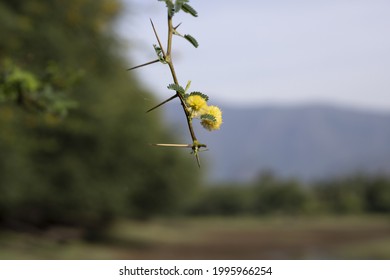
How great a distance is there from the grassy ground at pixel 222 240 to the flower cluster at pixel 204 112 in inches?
782

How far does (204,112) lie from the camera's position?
1310 millimetres

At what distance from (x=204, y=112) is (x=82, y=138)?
72.8 ft

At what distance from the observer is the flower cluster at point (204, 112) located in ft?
4.26

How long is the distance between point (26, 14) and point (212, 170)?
46.0 feet

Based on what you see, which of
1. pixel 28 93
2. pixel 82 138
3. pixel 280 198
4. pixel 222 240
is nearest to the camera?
pixel 28 93

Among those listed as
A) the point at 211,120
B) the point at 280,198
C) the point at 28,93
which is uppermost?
the point at 280,198

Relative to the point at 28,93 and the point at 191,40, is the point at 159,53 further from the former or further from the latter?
the point at 28,93

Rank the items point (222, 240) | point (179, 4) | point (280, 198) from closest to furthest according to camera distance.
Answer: point (179, 4) < point (222, 240) < point (280, 198)

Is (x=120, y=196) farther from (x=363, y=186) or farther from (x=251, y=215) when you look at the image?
(x=363, y=186)

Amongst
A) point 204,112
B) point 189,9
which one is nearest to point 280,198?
point 189,9

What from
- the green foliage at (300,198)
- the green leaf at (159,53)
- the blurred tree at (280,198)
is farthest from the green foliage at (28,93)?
the blurred tree at (280,198)

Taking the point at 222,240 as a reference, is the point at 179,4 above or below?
below

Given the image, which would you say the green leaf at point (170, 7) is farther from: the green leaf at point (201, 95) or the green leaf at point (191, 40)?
the green leaf at point (201, 95)

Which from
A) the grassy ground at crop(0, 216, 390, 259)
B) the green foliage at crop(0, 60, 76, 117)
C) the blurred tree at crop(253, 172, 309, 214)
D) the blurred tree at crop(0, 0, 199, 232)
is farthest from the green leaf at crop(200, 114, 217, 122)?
the blurred tree at crop(253, 172, 309, 214)
